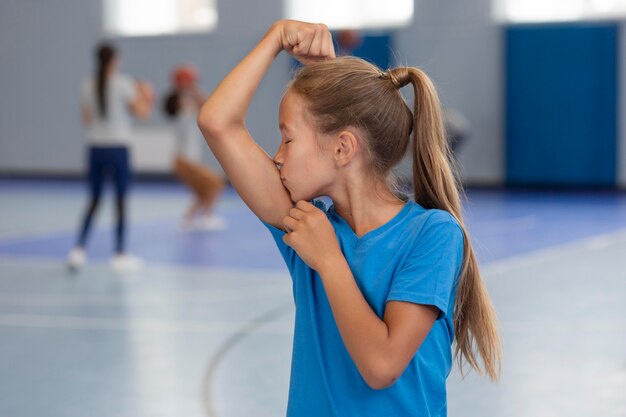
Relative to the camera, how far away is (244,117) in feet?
4.88

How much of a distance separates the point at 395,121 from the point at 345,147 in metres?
0.09

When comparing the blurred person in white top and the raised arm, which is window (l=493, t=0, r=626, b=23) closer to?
the blurred person in white top

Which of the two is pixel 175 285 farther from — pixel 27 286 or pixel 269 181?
pixel 269 181

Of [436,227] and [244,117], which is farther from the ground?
[244,117]

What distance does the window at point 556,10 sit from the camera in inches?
438

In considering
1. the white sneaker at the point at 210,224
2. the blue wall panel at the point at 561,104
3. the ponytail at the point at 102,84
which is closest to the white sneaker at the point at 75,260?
the ponytail at the point at 102,84

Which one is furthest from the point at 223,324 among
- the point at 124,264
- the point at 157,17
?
the point at 157,17

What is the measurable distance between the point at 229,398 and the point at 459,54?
9.18 metres

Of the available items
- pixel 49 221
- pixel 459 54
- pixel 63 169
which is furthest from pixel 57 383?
pixel 63 169

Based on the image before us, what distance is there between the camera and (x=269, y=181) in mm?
1518

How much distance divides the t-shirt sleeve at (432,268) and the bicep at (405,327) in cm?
1

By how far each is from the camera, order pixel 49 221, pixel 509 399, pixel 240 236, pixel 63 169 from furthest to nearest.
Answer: pixel 63 169 < pixel 49 221 < pixel 240 236 < pixel 509 399

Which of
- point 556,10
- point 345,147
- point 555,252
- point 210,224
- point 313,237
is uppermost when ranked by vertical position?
point 556,10

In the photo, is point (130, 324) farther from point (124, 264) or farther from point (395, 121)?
point (395, 121)
